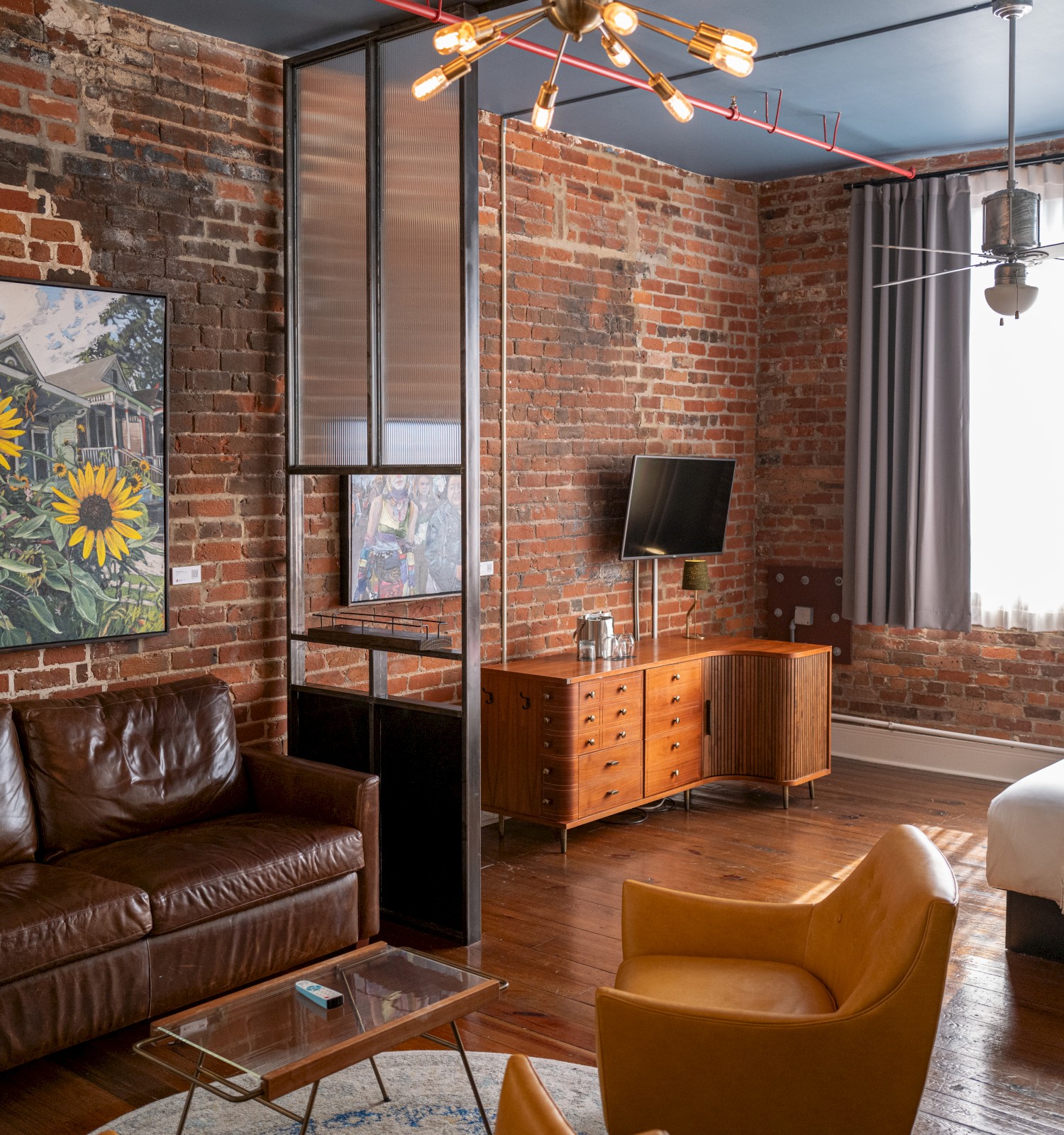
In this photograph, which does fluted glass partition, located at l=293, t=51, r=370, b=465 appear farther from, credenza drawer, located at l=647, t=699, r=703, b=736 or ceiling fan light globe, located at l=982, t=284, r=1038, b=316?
ceiling fan light globe, located at l=982, t=284, r=1038, b=316

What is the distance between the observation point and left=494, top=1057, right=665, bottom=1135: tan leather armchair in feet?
5.27

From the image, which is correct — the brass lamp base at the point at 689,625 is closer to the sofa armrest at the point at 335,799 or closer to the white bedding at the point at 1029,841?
the white bedding at the point at 1029,841

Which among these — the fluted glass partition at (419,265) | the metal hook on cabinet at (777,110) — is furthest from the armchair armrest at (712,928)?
the metal hook on cabinet at (777,110)

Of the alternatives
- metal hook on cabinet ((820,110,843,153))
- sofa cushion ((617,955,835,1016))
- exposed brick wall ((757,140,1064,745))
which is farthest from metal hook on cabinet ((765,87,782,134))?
sofa cushion ((617,955,835,1016))

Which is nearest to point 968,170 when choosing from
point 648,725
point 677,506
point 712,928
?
point 677,506

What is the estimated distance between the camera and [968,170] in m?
6.29

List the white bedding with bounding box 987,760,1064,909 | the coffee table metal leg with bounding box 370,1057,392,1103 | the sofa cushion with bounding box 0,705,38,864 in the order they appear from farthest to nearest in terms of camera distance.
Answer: the white bedding with bounding box 987,760,1064,909 → the sofa cushion with bounding box 0,705,38,864 → the coffee table metal leg with bounding box 370,1057,392,1103

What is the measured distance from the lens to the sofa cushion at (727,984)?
271 centimetres

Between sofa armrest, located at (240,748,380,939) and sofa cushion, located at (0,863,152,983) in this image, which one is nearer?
sofa cushion, located at (0,863,152,983)

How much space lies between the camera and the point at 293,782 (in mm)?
4152

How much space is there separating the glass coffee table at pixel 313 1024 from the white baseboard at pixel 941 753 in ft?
14.1

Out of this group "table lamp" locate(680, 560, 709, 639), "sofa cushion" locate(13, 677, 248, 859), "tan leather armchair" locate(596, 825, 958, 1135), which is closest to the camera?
"tan leather armchair" locate(596, 825, 958, 1135)

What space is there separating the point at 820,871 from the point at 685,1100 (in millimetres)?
2571

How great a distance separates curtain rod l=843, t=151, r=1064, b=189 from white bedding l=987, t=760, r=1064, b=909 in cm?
346
